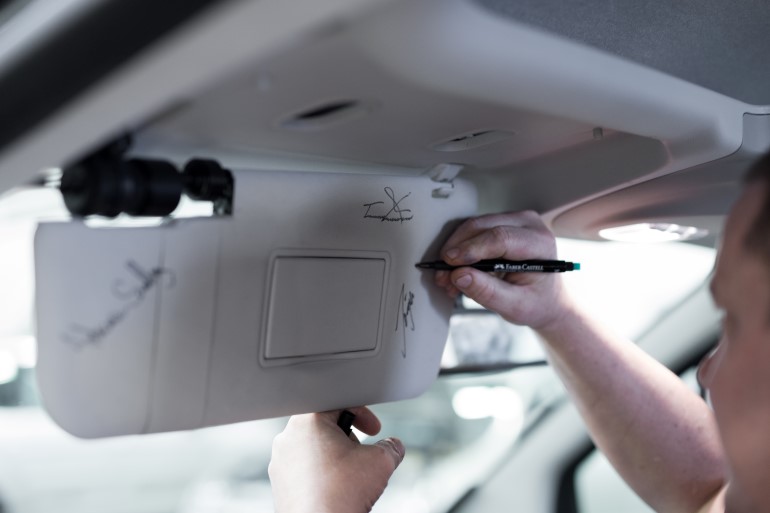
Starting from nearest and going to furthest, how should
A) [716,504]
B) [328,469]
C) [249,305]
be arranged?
[249,305] → [328,469] → [716,504]

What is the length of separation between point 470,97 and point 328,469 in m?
0.51

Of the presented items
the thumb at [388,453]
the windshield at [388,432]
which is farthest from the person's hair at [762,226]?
the windshield at [388,432]

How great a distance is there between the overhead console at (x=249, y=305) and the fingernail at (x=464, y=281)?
0.04 m

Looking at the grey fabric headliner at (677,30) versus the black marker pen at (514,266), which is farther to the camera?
the black marker pen at (514,266)

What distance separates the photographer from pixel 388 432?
2.08 metres

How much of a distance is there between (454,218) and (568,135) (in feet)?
0.54
